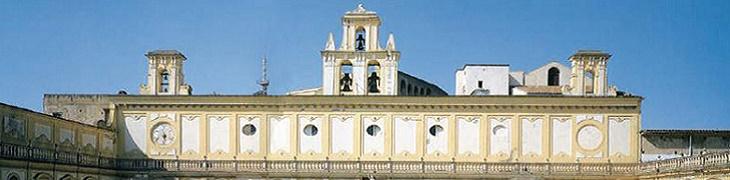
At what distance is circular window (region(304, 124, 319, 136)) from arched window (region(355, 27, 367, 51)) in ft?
15.1

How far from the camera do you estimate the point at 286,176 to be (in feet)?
147

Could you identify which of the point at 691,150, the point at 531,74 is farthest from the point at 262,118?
the point at 531,74

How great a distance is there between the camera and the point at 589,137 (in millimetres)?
45219

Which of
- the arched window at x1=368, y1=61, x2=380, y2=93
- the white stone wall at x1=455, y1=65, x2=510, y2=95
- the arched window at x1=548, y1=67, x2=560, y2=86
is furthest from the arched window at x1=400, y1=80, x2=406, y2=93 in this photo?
the arched window at x1=368, y1=61, x2=380, y2=93

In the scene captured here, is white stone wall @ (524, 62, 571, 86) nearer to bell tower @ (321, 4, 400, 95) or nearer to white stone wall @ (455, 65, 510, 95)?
white stone wall @ (455, 65, 510, 95)

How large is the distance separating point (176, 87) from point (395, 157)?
1164cm

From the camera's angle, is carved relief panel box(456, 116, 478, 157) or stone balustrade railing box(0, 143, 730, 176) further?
carved relief panel box(456, 116, 478, 157)

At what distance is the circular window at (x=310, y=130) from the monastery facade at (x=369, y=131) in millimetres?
49

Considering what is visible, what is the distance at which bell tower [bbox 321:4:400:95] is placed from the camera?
46531 mm

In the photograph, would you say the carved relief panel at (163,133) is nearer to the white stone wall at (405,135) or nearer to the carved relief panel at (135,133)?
the carved relief panel at (135,133)

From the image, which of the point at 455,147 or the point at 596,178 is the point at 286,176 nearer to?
the point at 455,147

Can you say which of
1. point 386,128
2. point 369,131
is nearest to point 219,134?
point 369,131

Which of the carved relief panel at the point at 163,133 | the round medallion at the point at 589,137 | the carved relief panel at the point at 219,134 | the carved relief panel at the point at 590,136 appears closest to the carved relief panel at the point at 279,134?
the carved relief panel at the point at 219,134

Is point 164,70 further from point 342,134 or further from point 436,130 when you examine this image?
point 436,130
